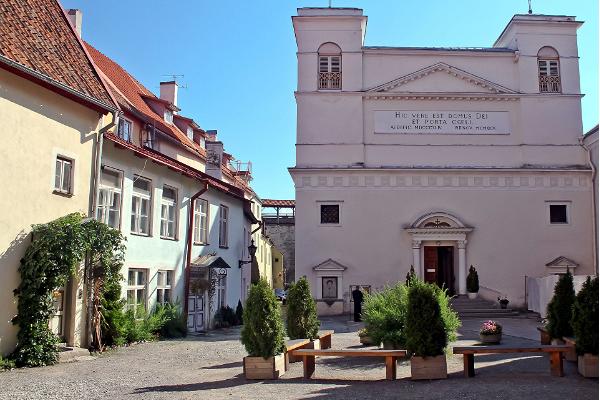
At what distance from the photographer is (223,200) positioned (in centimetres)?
2461

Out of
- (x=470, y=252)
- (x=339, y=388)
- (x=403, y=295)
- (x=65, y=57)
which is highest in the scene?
(x=65, y=57)

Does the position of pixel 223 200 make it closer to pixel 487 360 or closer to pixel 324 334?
pixel 324 334

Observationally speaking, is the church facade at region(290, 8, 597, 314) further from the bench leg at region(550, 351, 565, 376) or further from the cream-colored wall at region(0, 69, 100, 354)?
the bench leg at region(550, 351, 565, 376)

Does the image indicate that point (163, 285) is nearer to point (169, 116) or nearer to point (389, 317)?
point (389, 317)

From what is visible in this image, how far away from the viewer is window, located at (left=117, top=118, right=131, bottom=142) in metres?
21.8

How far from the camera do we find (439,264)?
30906 mm

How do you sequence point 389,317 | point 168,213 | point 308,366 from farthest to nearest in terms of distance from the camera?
point 168,213, point 389,317, point 308,366

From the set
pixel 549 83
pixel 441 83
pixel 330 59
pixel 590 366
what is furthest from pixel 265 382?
pixel 549 83

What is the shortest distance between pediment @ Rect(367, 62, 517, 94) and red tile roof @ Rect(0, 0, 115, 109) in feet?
58.9

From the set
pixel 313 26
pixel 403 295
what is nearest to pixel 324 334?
pixel 403 295

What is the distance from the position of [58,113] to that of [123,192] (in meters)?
3.54

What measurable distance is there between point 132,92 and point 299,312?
1766cm

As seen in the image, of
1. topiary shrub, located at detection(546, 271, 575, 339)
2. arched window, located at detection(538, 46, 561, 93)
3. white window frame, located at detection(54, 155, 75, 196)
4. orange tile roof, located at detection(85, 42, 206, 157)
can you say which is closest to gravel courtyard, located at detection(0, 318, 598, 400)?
topiary shrub, located at detection(546, 271, 575, 339)

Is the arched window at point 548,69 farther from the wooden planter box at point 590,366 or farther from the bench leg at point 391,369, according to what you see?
the bench leg at point 391,369
